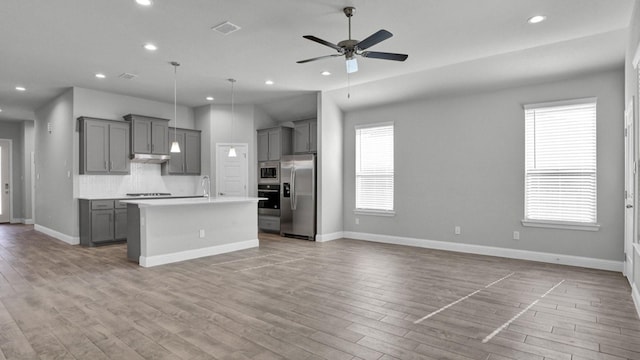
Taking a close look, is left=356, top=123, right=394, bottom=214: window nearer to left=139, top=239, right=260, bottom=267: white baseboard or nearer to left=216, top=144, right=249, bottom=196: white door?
left=139, top=239, right=260, bottom=267: white baseboard

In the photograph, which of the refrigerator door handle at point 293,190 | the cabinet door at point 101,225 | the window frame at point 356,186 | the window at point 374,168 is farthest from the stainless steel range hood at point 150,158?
the window at point 374,168

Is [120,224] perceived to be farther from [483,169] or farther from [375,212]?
[483,169]

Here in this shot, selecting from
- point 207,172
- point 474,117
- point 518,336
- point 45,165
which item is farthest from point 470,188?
point 45,165

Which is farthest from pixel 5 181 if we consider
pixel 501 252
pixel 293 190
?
pixel 501 252

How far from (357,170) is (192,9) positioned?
447cm

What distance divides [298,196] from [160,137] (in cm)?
309

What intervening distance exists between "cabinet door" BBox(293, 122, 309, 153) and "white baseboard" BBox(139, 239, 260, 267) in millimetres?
2411

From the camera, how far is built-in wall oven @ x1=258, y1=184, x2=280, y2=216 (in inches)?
311

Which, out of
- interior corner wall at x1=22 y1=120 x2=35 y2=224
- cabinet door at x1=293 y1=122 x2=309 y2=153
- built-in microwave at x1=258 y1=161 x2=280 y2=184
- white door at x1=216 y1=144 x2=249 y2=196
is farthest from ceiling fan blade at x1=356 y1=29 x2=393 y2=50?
interior corner wall at x1=22 y1=120 x2=35 y2=224

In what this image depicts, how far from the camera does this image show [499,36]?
4.29 meters

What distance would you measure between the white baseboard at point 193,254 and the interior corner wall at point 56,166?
2.77 m

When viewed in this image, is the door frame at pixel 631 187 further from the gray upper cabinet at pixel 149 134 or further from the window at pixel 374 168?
the gray upper cabinet at pixel 149 134

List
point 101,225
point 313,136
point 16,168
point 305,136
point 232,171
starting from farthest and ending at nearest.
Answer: point 16,168, point 232,171, point 305,136, point 313,136, point 101,225

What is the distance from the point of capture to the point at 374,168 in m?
7.07
